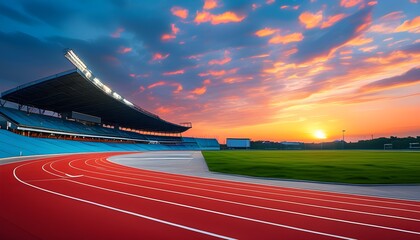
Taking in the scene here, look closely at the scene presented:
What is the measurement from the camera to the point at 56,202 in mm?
7941

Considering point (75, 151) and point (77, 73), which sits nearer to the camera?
point (77, 73)

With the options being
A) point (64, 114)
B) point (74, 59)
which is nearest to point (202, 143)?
point (64, 114)

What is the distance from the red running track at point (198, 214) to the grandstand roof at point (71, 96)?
3135 cm

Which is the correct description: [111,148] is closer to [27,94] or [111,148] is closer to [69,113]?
[69,113]

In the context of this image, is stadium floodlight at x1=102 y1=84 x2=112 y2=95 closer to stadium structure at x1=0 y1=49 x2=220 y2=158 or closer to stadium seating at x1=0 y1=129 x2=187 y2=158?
stadium structure at x1=0 y1=49 x2=220 y2=158

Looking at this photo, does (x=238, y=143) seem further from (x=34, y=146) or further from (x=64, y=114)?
(x=34, y=146)

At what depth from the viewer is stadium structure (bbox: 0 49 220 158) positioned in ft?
121

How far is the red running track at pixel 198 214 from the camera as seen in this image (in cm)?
525

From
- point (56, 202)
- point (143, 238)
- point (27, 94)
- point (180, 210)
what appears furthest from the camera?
point (27, 94)

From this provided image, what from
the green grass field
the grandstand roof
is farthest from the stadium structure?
the green grass field

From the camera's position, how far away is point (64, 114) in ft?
197

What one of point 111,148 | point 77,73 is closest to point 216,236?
point 77,73

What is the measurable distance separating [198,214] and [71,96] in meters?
48.5

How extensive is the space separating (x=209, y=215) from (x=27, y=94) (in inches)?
1963
